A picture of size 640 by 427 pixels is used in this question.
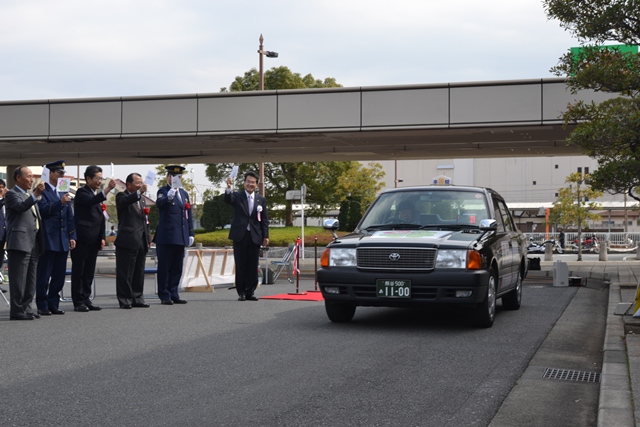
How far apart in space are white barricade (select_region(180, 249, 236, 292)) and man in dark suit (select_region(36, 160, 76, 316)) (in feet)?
14.7

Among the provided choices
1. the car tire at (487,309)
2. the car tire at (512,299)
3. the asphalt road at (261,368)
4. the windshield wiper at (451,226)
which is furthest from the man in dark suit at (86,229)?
the car tire at (512,299)

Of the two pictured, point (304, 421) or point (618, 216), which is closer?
point (304, 421)

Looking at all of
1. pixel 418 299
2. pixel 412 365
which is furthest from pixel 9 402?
pixel 418 299

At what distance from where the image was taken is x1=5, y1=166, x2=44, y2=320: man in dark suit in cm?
1025

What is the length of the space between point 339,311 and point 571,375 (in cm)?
360

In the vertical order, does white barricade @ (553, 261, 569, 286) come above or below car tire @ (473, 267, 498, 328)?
below

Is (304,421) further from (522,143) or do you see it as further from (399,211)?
(522,143)

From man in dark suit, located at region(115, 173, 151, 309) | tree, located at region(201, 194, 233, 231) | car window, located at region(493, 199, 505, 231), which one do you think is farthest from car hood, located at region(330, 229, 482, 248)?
tree, located at region(201, 194, 233, 231)

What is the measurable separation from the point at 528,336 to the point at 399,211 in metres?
2.31

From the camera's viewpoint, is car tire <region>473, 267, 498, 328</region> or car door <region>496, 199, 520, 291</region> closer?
car tire <region>473, 267, 498, 328</region>

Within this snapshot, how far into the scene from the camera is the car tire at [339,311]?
9797 mm

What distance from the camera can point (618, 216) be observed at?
106 m

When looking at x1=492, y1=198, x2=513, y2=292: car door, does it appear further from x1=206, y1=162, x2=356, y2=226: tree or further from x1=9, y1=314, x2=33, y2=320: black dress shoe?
x1=206, y1=162, x2=356, y2=226: tree

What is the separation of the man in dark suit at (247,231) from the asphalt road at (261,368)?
6.69ft
